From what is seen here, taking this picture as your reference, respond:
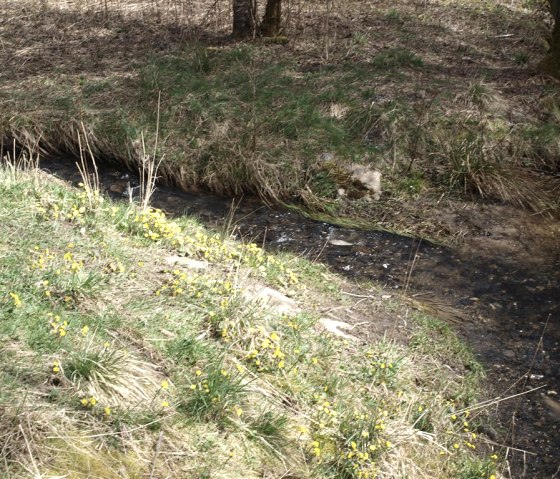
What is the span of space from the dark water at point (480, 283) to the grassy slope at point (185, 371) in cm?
30

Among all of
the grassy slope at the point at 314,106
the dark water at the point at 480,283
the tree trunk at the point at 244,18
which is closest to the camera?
the dark water at the point at 480,283

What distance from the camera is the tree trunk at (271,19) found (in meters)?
11.7

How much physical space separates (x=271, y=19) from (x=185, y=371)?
8.62 meters

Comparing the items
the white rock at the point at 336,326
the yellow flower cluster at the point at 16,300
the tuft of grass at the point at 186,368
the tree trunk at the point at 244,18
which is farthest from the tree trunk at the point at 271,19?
the yellow flower cluster at the point at 16,300

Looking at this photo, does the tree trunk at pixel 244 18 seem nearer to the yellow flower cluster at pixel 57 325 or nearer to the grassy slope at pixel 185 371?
the grassy slope at pixel 185 371

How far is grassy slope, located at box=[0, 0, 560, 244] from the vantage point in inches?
340

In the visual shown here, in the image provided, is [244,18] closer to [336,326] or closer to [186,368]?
[336,326]

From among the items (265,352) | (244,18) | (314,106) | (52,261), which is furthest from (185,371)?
(244,18)

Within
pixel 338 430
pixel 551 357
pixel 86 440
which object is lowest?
pixel 551 357

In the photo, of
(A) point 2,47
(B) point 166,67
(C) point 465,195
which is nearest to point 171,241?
(C) point 465,195

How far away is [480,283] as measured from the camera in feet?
23.0

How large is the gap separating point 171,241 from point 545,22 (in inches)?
360

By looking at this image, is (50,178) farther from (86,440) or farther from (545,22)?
(545,22)

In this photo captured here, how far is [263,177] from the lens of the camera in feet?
27.9
